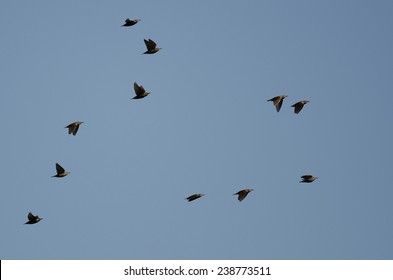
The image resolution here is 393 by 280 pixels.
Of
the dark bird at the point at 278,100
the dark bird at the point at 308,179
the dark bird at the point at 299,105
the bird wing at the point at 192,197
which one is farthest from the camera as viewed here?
the bird wing at the point at 192,197

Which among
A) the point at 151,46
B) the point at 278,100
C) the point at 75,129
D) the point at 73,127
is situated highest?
the point at 151,46

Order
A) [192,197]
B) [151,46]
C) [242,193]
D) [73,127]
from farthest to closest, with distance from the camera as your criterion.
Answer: [192,197]
[73,127]
[151,46]
[242,193]

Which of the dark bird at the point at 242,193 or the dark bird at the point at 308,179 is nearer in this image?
the dark bird at the point at 242,193

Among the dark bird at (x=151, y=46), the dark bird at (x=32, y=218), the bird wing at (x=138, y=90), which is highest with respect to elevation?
the dark bird at (x=151, y=46)

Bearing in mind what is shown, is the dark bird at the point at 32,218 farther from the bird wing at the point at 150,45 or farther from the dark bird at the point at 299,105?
the dark bird at the point at 299,105

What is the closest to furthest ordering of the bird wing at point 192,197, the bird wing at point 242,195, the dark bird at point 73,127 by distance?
1. the bird wing at point 242,195
2. the dark bird at point 73,127
3. the bird wing at point 192,197

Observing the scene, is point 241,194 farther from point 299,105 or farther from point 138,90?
point 138,90

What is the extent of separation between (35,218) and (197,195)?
34.2 feet

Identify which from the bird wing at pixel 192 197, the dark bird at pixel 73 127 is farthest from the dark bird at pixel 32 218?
the bird wing at pixel 192 197

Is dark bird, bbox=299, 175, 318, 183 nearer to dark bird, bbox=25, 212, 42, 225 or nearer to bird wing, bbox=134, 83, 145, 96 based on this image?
bird wing, bbox=134, 83, 145, 96

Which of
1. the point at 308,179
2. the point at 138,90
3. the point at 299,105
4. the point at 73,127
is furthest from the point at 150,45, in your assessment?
the point at 308,179
